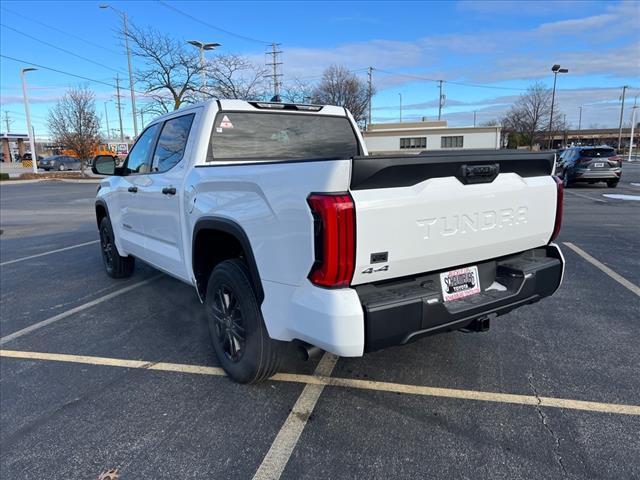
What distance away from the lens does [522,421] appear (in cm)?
269

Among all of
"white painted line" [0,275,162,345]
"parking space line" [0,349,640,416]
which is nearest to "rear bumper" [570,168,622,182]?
"white painted line" [0,275,162,345]

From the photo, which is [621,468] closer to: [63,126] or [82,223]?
[82,223]

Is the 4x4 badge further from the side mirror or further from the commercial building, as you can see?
the commercial building

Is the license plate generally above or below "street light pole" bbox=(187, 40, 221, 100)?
below

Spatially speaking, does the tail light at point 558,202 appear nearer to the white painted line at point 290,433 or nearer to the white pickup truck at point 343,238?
the white pickup truck at point 343,238

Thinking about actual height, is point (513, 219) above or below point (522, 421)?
above

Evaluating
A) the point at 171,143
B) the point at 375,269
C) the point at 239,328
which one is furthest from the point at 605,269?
the point at 171,143

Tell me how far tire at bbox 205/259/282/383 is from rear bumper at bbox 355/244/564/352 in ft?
2.76

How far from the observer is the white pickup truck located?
7.40 feet

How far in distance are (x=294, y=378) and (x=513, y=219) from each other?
1.88 m

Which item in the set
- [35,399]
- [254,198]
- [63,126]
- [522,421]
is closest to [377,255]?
[254,198]

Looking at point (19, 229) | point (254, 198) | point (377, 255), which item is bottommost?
point (19, 229)

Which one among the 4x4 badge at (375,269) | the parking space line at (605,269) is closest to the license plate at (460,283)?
the 4x4 badge at (375,269)

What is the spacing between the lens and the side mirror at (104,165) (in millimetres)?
5270
